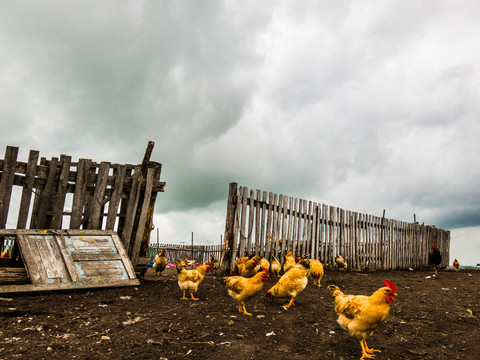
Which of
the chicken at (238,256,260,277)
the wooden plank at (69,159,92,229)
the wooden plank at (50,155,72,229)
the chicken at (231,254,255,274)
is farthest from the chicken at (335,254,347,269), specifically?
the wooden plank at (50,155,72,229)

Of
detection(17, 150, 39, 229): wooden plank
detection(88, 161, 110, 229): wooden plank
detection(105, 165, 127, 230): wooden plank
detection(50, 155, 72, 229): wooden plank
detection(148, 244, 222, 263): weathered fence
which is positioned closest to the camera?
detection(17, 150, 39, 229): wooden plank

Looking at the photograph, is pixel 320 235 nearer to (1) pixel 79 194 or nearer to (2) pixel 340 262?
(2) pixel 340 262

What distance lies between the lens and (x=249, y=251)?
28.4 feet

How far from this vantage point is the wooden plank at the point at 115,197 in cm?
675

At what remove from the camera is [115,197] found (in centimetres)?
679

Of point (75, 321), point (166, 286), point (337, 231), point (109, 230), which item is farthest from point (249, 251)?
→ point (75, 321)

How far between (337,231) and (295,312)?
7.33m

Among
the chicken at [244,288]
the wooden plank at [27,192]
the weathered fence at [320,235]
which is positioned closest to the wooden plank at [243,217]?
the weathered fence at [320,235]

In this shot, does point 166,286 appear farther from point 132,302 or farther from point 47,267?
point 47,267

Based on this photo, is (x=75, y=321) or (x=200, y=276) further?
(x=200, y=276)

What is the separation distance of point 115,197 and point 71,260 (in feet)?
5.44

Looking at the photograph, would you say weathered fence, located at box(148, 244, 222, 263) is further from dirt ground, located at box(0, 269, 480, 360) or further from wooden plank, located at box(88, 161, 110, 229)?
dirt ground, located at box(0, 269, 480, 360)

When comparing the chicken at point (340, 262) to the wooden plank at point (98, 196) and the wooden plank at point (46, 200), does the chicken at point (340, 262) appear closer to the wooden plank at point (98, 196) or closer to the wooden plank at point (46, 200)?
the wooden plank at point (98, 196)

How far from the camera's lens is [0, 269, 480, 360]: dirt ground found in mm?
3215
